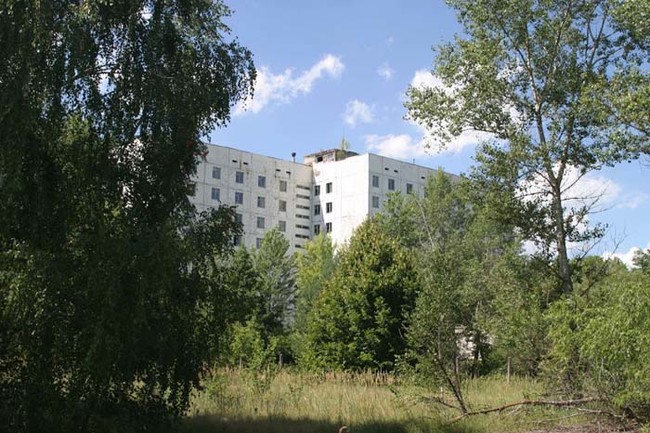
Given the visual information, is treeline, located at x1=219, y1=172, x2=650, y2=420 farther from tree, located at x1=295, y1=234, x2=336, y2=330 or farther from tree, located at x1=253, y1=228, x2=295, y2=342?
tree, located at x1=253, y1=228, x2=295, y2=342

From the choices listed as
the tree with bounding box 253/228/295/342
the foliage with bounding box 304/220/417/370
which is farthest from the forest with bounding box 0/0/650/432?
the tree with bounding box 253/228/295/342

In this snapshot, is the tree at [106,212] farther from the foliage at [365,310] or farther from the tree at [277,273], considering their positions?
the tree at [277,273]

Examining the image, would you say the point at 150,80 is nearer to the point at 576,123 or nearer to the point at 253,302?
the point at 253,302

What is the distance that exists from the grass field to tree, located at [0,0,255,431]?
8.60 ft

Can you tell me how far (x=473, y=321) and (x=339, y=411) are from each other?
973cm

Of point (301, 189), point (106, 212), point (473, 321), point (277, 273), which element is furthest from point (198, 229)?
point (301, 189)

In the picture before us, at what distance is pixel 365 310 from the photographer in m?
29.1

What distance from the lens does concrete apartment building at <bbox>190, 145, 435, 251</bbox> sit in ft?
250

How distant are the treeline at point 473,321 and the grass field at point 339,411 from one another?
24.7 inches

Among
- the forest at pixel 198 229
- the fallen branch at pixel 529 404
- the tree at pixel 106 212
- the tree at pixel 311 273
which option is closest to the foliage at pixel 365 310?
the forest at pixel 198 229

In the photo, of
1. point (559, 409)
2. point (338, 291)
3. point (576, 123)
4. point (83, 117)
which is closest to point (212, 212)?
point (83, 117)

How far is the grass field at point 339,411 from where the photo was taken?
53.3ft

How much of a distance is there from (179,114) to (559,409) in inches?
456

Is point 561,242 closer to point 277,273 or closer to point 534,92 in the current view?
point 534,92
